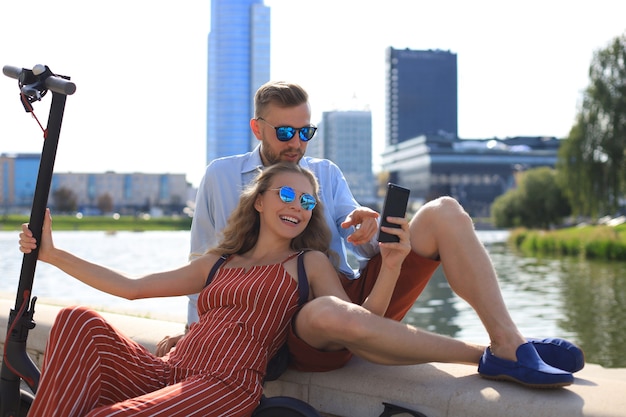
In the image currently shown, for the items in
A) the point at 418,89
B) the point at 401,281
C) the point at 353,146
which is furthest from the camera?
the point at 418,89

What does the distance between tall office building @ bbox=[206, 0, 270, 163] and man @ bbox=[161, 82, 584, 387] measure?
10836 centimetres

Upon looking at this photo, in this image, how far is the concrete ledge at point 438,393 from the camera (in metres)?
2.12

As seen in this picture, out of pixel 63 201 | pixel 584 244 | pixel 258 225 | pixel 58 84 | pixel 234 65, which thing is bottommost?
pixel 63 201

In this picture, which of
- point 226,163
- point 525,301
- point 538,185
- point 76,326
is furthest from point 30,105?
point 538,185

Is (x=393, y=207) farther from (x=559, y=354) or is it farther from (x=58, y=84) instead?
(x=58, y=84)

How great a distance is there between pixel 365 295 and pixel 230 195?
0.71 m

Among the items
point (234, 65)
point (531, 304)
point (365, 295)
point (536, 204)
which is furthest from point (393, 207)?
point (234, 65)

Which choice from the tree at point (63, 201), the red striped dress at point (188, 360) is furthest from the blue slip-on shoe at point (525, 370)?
the tree at point (63, 201)

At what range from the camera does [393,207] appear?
2254 mm

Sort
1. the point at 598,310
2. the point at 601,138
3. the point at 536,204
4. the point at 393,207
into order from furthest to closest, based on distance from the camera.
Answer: the point at 536,204
the point at 601,138
the point at 598,310
the point at 393,207

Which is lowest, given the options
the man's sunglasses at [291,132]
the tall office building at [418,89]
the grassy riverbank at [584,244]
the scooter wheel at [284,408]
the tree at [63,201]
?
the tree at [63,201]

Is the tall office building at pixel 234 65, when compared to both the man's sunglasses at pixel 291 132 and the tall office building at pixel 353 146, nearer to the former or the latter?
the tall office building at pixel 353 146

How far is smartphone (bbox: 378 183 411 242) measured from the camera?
2.24 metres

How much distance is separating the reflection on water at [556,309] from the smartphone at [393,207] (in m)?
5.57
